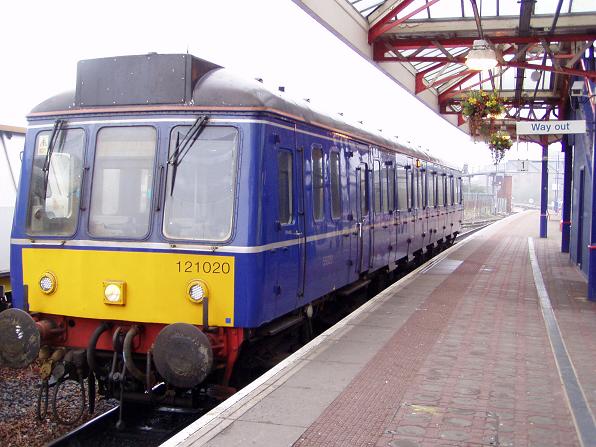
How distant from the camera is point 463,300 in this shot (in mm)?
11234

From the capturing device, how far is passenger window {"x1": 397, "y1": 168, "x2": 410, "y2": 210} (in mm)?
12714

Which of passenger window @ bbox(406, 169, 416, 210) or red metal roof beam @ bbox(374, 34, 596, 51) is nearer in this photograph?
red metal roof beam @ bbox(374, 34, 596, 51)

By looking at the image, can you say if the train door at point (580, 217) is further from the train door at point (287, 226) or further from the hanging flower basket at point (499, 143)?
the train door at point (287, 226)

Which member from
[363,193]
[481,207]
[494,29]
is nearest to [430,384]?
→ [363,193]

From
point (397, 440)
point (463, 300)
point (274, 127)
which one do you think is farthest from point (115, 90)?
point (463, 300)

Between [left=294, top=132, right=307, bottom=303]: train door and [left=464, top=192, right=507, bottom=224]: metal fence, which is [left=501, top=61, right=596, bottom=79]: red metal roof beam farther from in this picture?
[left=464, top=192, right=507, bottom=224]: metal fence

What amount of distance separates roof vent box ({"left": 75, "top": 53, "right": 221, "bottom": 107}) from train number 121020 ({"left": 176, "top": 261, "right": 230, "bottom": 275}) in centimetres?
152

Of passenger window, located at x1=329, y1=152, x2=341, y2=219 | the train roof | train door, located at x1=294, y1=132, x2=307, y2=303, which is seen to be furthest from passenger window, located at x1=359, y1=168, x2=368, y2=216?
the train roof

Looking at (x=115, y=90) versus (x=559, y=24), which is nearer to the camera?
(x=115, y=90)

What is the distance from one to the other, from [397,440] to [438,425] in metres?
0.47

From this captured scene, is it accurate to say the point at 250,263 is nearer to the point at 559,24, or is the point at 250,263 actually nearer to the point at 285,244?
the point at 285,244

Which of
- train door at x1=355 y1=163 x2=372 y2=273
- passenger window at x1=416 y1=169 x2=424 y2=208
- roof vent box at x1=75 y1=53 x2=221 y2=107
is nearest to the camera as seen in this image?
roof vent box at x1=75 y1=53 x2=221 y2=107

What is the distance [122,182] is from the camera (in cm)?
634

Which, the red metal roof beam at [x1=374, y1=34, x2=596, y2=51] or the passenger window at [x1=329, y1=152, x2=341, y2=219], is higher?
the red metal roof beam at [x1=374, y1=34, x2=596, y2=51]
